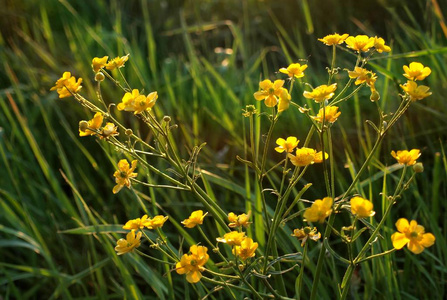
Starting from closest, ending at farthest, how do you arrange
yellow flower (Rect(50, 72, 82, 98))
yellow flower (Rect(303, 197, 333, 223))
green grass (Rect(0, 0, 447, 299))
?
yellow flower (Rect(303, 197, 333, 223))
yellow flower (Rect(50, 72, 82, 98))
green grass (Rect(0, 0, 447, 299))

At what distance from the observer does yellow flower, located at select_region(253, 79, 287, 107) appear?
35.3 inches

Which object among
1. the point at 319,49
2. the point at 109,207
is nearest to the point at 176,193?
the point at 109,207

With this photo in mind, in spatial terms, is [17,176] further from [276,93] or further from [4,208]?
[276,93]

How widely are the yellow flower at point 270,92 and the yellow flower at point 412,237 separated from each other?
0.83 feet

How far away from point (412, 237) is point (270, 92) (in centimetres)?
29

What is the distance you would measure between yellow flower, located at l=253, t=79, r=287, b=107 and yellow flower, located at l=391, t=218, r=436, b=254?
25cm

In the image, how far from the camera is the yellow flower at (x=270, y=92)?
90 cm

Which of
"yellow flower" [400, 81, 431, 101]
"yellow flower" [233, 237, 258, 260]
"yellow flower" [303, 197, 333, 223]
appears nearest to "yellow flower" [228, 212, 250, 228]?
"yellow flower" [233, 237, 258, 260]

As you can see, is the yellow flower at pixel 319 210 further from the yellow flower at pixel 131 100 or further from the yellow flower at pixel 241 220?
the yellow flower at pixel 131 100

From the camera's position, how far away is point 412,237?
78 cm

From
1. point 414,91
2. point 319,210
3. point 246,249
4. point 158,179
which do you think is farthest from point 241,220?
point 158,179

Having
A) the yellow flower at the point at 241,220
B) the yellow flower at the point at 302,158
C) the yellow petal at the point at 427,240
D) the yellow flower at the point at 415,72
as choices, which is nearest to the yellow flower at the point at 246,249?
the yellow flower at the point at 241,220

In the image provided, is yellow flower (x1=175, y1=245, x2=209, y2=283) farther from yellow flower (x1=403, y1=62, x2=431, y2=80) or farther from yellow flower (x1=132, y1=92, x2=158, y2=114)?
yellow flower (x1=403, y1=62, x2=431, y2=80)

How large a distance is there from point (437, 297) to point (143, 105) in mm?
821
